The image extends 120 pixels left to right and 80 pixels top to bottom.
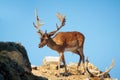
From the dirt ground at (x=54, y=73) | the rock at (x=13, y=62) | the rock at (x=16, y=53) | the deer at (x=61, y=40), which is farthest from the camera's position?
the deer at (x=61, y=40)

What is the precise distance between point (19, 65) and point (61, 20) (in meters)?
15.7

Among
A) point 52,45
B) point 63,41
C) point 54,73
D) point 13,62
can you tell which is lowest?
point 54,73

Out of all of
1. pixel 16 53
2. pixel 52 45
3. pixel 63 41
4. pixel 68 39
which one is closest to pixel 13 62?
pixel 16 53

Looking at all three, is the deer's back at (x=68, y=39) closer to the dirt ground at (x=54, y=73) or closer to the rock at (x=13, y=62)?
the dirt ground at (x=54, y=73)

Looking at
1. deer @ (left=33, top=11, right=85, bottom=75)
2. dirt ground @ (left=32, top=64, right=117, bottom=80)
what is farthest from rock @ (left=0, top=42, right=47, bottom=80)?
deer @ (left=33, top=11, right=85, bottom=75)

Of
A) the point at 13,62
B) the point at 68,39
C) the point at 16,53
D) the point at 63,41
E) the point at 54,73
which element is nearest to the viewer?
the point at 13,62

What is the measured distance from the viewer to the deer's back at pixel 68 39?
22.0m

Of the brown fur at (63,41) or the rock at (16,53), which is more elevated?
the rock at (16,53)

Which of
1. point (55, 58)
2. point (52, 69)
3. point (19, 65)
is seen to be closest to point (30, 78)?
point (19, 65)

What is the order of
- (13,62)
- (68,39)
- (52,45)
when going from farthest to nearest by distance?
(68,39), (52,45), (13,62)

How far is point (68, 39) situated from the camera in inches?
874

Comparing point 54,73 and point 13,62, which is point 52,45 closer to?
point 54,73

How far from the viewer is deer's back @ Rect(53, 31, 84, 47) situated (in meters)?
22.0

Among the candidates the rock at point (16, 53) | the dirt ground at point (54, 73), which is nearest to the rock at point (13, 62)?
the rock at point (16, 53)
